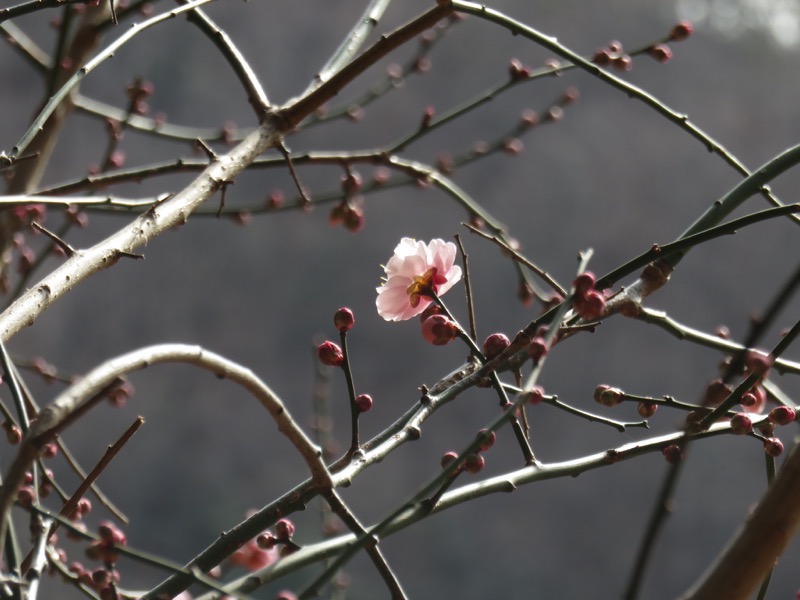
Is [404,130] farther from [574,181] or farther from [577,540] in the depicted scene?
[577,540]

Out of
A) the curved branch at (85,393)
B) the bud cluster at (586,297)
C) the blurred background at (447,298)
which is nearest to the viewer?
the curved branch at (85,393)

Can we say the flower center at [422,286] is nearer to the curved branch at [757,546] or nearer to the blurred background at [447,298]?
the curved branch at [757,546]

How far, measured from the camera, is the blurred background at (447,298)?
401cm

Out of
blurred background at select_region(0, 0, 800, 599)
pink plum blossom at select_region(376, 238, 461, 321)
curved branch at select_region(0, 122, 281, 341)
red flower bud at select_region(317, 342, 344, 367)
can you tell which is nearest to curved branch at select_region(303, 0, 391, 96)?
curved branch at select_region(0, 122, 281, 341)

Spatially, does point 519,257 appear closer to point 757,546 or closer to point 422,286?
point 422,286

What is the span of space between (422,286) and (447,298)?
2.88 meters

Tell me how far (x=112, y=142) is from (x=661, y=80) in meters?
3.78

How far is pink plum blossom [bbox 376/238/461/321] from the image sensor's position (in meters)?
0.87

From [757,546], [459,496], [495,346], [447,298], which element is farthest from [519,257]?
[447,298]

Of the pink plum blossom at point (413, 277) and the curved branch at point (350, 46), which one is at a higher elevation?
the curved branch at point (350, 46)

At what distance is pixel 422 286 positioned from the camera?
86cm

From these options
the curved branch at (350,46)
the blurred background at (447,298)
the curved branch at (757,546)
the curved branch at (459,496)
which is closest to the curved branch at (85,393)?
the curved branch at (459,496)

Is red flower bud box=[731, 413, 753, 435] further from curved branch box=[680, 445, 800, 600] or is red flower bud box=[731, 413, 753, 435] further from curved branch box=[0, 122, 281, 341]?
curved branch box=[0, 122, 281, 341]

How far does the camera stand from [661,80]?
4.75m
